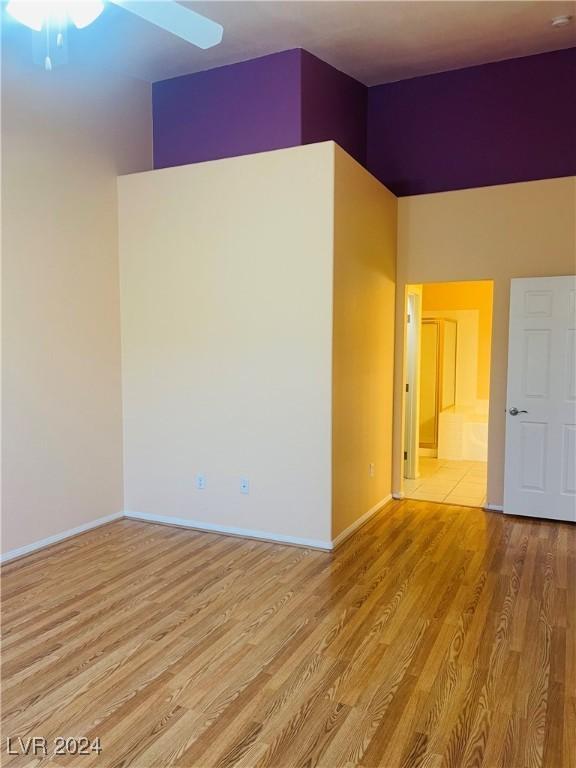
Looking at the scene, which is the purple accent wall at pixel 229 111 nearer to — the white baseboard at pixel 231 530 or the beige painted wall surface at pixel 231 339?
the beige painted wall surface at pixel 231 339

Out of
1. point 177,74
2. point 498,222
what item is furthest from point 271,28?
point 498,222

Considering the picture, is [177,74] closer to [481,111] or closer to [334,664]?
[481,111]

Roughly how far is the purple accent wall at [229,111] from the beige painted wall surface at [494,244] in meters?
1.49

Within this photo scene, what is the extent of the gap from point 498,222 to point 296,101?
6.73 ft

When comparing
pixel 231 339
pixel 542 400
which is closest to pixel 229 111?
pixel 231 339

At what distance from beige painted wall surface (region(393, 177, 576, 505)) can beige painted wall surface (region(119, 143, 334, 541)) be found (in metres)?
1.62

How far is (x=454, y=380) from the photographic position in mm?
8062

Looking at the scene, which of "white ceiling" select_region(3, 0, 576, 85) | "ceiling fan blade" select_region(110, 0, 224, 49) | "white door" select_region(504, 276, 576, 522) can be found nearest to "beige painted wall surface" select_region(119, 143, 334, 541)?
"white ceiling" select_region(3, 0, 576, 85)

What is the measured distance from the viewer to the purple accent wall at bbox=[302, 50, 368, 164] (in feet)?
15.1

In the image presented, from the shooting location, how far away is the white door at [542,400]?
15.3 ft

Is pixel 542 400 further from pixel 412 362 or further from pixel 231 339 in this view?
pixel 231 339

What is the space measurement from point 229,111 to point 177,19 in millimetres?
2533

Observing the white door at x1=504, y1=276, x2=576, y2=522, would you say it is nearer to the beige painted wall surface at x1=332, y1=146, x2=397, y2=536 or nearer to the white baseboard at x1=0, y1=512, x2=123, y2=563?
the beige painted wall surface at x1=332, y1=146, x2=397, y2=536

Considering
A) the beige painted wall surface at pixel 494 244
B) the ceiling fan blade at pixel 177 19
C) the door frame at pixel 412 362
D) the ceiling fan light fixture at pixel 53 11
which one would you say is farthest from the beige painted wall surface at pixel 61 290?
the door frame at pixel 412 362
